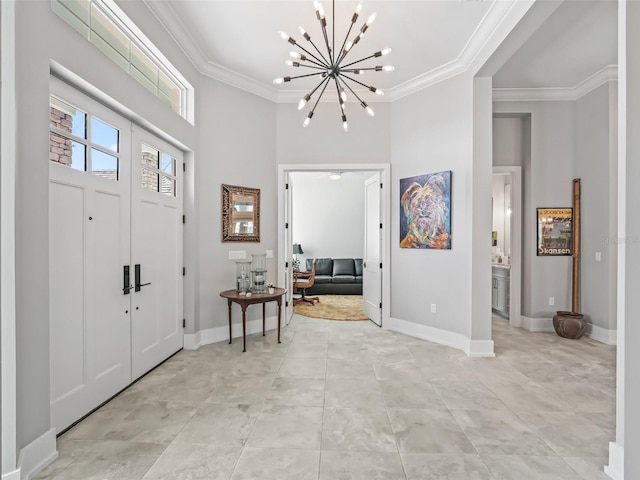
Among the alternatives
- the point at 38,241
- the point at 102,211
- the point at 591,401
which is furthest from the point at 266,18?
the point at 591,401

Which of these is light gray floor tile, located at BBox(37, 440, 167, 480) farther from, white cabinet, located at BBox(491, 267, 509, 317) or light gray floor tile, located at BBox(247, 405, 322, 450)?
white cabinet, located at BBox(491, 267, 509, 317)

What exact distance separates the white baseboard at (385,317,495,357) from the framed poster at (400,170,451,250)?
1.10 meters

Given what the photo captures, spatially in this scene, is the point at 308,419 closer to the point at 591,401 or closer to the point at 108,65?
the point at 591,401

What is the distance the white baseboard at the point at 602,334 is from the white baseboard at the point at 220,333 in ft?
14.4

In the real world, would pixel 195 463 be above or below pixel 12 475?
below

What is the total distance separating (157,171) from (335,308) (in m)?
4.11

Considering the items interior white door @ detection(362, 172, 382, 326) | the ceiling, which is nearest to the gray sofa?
interior white door @ detection(362, 172, 382, 326)

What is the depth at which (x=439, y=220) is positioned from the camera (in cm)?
411

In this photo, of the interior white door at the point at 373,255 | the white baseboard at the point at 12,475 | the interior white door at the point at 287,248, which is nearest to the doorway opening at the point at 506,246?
the interior white door at the point at 373,255

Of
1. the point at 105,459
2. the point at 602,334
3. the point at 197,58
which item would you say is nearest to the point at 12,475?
the point at 105,459

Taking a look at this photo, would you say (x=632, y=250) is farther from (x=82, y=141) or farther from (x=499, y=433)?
(x=82, y=141)

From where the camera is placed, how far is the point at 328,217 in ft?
29.1

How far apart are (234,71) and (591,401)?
508 cm

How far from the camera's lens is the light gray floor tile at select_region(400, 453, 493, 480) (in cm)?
178
